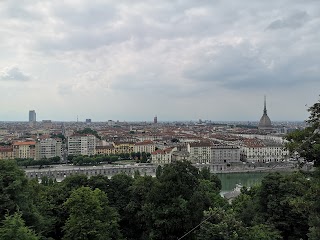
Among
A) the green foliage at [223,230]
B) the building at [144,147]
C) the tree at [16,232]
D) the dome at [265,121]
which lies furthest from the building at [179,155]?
the dome at [265,121]

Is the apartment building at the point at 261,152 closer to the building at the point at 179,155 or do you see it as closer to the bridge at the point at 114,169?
the bridge at the point at 114,169

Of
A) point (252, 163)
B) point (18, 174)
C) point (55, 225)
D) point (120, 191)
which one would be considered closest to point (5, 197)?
point (18, 174)

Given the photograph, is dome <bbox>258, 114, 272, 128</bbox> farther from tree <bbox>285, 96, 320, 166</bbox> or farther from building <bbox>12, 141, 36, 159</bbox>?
tree <bbox>285, 96, 320, 166</bbox>

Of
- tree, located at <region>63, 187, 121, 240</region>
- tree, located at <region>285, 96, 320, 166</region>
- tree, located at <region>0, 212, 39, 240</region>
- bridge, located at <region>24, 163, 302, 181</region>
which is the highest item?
tree, located at <region>285, 96, 320, 166</region>

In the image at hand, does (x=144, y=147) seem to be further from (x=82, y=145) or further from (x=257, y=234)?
(x=257, y=234)

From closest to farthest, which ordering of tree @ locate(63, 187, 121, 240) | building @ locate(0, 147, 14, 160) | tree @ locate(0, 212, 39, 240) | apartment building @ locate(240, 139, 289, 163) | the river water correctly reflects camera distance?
tree @ locate(0, 212, 39, 240), tree @ locate(63, 187, 121, 240), the river water, building @ locate(0, 147, 14, 160), apartment building @ locate(240, 139, 289, 163)

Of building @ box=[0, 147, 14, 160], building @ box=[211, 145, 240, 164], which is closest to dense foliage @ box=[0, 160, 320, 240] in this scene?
building @ box=[211, 145, 240, 164]

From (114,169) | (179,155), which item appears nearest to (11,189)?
(114,169)
